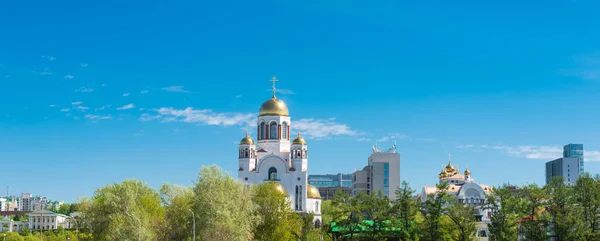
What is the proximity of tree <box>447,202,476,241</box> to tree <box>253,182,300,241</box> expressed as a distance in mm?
12097

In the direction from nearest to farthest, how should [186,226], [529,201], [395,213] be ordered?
[186,226], [529,201], [395,213]

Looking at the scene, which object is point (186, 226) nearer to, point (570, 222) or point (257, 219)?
point (257, 219)

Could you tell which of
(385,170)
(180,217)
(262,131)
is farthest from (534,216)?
(385,170)

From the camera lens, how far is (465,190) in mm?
91188

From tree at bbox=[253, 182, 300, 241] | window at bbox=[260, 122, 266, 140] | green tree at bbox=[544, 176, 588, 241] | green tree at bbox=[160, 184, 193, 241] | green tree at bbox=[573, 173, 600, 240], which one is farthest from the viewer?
window at bbox=[260, 122, 266, 140]

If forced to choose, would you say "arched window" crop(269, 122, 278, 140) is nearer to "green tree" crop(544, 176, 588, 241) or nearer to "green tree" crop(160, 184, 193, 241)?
"green tree" crop(160, 184, 193, 241)

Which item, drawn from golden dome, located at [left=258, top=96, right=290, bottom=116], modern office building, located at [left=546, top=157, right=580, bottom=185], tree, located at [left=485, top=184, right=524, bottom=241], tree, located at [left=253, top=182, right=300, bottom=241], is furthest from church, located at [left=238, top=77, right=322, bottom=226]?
modern office building, located at [left=546, top=157, right=580, bottom=185]

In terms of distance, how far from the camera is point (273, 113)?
80.1 meters

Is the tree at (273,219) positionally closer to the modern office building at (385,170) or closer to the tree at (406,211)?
the tree at (406,211)

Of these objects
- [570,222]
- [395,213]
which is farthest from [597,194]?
[395,213]

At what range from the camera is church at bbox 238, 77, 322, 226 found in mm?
77312

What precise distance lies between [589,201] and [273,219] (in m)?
23.6

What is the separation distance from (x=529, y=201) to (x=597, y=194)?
4.81 meters

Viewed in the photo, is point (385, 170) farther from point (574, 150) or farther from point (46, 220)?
point (574, 150)
